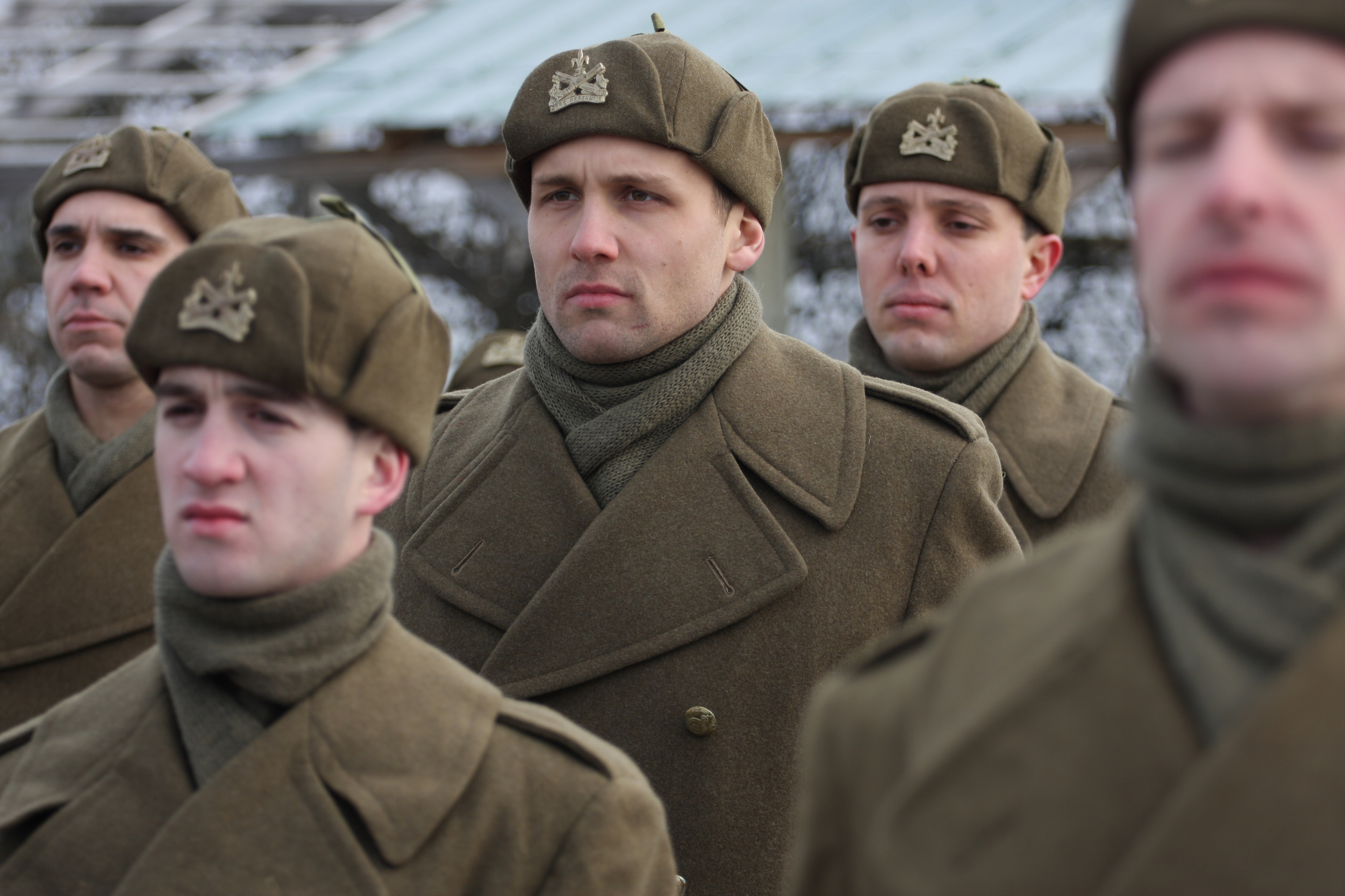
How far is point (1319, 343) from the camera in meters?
1.50

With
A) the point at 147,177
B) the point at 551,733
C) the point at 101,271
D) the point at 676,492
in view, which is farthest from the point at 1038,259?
the point at 551,733

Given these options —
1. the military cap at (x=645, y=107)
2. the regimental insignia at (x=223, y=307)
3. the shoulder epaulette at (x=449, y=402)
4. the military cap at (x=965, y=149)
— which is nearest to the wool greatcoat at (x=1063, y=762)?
the regimental insignia at (x=223, y=307)

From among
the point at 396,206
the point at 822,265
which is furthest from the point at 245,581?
the point at 396,206

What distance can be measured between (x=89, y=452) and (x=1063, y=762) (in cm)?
299

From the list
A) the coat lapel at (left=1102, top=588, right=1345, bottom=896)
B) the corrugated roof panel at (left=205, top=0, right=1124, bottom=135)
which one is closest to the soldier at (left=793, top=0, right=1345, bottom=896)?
the coat lapel at (left=1102, top=588, right=1345, bottom=896)

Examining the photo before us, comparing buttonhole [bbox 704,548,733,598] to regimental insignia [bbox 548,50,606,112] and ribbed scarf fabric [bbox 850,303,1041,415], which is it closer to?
regimental insignia [bbox 548,50,606,112]

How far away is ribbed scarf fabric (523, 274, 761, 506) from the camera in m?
3.23

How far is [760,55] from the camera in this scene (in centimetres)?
750

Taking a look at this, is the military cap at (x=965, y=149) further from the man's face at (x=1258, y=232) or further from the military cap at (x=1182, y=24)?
the man's face at (x=1258, y=232)

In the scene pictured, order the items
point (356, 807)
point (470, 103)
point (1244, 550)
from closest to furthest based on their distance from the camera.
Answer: point (1244, 550)
point (356, 807)
point (470, 103)

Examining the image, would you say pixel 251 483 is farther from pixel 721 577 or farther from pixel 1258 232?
pixel 1258 232

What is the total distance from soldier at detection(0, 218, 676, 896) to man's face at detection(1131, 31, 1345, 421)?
112 centimetres

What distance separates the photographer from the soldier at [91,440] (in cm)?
371

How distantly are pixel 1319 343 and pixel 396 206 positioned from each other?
1020 centimetres
